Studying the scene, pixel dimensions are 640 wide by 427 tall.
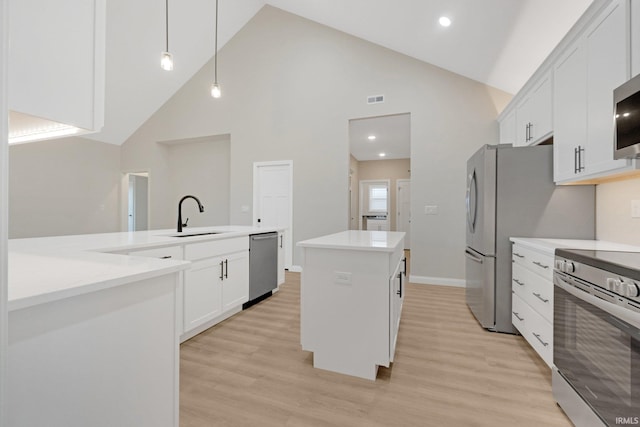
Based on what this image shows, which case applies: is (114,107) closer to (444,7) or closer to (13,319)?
(444,7)

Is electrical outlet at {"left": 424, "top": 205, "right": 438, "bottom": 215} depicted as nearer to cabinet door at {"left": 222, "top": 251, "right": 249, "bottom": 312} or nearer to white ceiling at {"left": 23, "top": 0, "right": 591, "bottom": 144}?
white ceiling at {"left": 23, "top": 0, "right": 591, "bottom": 144}

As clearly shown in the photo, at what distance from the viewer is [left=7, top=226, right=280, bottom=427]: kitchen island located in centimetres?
72

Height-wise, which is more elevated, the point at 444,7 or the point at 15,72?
the point at 444,7

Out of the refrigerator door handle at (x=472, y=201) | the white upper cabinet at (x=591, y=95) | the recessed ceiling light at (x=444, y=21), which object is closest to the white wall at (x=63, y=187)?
the recessed ceiling light at (x=444, y=21)

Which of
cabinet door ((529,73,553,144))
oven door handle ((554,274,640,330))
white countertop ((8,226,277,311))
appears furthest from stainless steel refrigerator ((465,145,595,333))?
white countertop ((8,226,277,311))

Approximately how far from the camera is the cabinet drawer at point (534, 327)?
194cm

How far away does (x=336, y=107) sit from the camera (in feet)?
16.6

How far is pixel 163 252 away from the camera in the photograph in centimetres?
220

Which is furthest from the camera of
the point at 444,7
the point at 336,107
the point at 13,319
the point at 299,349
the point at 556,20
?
the point at 336,107

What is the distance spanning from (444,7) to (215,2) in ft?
13.2

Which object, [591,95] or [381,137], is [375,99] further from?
[591,95]

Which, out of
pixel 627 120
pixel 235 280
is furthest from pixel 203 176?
pixel 627 120

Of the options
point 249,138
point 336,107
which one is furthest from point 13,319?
point 249,138

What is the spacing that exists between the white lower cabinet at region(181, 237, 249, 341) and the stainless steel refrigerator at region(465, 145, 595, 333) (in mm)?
2442
